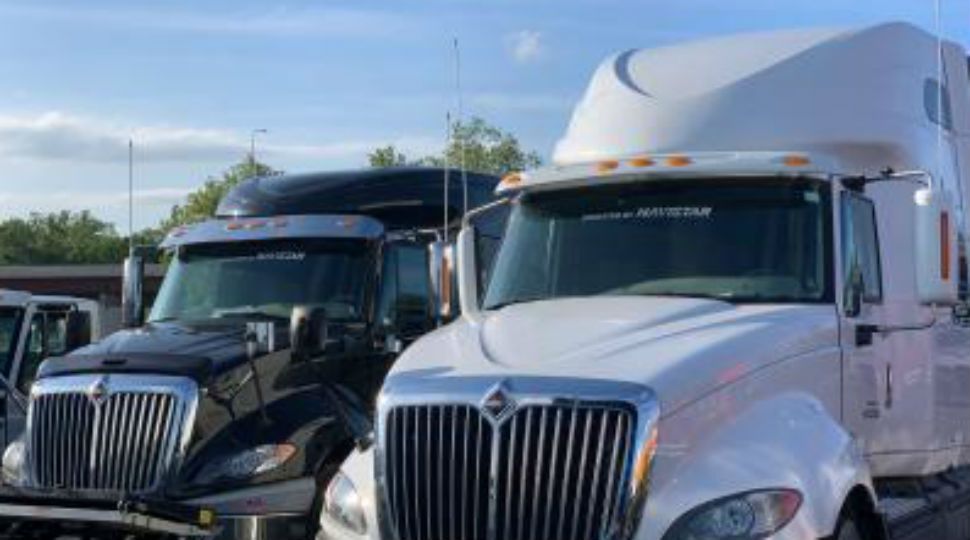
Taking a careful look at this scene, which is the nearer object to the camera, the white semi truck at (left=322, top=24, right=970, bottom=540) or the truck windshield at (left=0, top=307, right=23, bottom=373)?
the white semi truck at (left=322, top=24, right=970, bottom=540)

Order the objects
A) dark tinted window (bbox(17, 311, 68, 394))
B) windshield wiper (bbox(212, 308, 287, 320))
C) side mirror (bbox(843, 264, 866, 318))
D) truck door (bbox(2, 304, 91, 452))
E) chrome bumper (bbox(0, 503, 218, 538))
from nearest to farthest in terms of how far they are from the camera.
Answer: side mirror (bbox(843, 264, 866, 318)), chrome bumper (bbox(0, 503, 218, 538)), windshield wiper (bbox(212, 308, 287, 320)), truck door (bbox(2, 304, 91, 452)), dark tinted window (bbox(17, 311, 68, 394))

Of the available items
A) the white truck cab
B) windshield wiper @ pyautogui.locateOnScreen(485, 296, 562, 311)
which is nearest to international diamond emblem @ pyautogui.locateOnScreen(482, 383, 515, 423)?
windshield wiper @ pyautogui.locateOnScreen(485, 296, 562, 311)

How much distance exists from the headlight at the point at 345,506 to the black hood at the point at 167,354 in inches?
85.5

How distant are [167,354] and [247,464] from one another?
0.89 m

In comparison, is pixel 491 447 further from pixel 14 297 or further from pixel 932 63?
pixel 14 297

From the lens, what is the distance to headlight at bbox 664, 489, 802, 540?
552 centimetres

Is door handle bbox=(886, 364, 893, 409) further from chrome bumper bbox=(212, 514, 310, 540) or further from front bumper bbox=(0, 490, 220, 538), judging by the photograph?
front bumper bbox=(0, 490, 220, 538)

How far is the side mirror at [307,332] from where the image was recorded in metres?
8.88

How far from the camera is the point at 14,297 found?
12977 millimetres

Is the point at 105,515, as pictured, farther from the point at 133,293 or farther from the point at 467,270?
the point at 133,293

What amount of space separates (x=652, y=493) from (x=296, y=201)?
6.11 meters

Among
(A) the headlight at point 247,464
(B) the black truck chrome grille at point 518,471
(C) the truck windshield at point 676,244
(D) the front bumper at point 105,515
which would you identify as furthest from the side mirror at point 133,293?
(B) the black truck chrome grille at point 518,471

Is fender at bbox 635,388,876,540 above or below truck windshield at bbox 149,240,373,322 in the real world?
below

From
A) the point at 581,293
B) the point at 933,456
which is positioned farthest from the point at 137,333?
the point at 933,456
